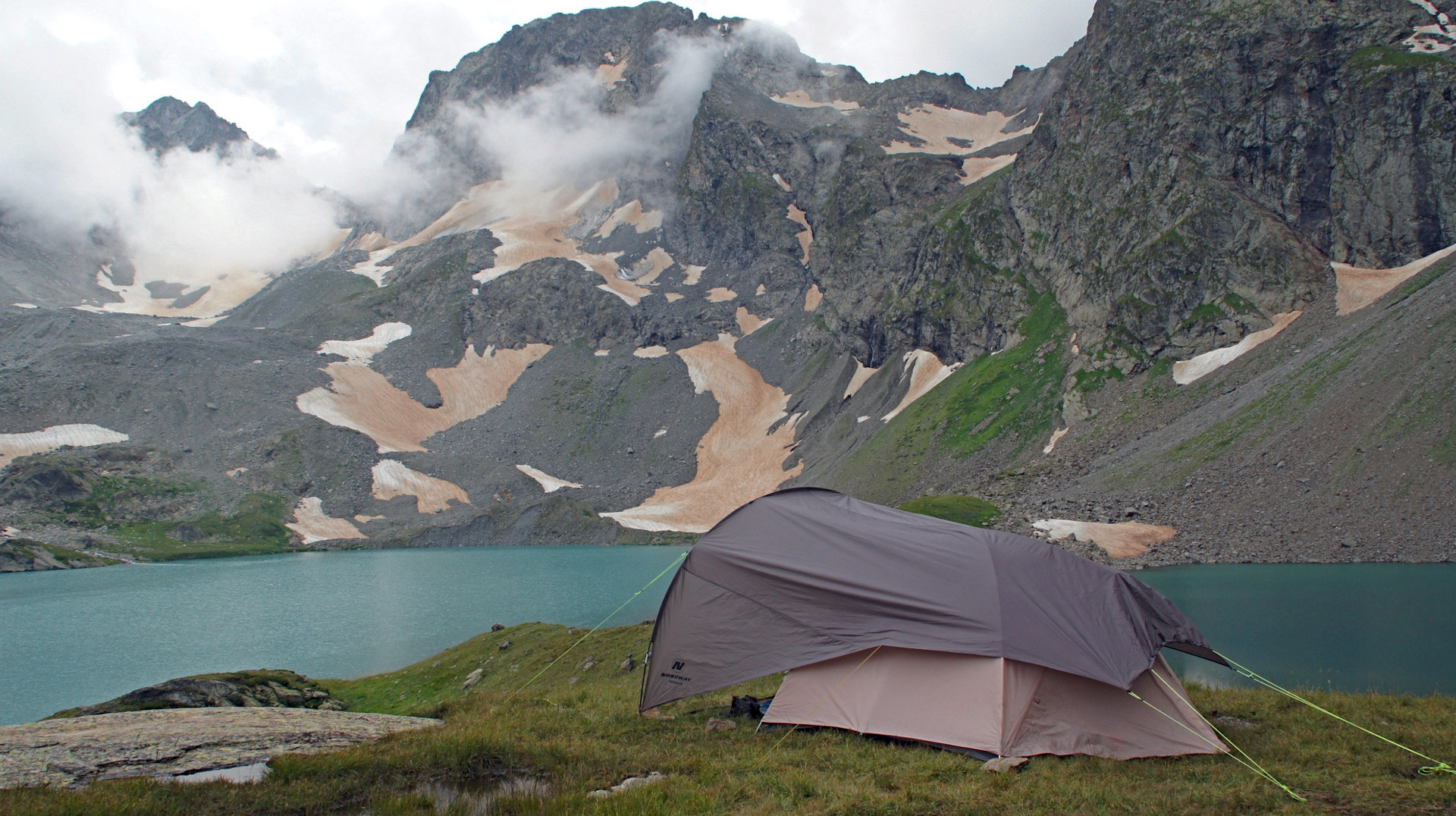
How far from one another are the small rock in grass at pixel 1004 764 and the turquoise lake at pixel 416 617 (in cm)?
1311

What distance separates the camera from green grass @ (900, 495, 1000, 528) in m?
50.0

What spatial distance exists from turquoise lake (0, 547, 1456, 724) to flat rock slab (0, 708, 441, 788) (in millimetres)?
20266

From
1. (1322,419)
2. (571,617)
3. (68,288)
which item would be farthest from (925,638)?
(68,288)

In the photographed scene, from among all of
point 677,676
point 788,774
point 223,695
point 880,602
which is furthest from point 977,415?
point 788,774

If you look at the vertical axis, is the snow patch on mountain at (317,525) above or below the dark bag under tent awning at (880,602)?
below

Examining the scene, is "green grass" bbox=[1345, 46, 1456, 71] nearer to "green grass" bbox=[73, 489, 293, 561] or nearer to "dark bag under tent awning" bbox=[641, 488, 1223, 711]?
"dark bag under tent awning" bbox=[641, 488, 1223, 711]

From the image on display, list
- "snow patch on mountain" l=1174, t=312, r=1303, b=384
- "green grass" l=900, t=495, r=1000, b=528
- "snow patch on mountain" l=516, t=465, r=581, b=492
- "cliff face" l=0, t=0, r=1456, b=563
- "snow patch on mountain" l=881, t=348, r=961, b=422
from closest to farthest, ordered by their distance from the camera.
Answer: "green grass" l=900, t=495, r=1000, b=528 → "cliff face" l=0, t=0, r=1456, b=563 → "snow patch on mountain" l=1174, t=312, r=1303, b=384 → "snow patch on mountain" l=881, t=348, r=961, b=422 → "snow patch on mountain" l=516, t=465, r=581, b=492

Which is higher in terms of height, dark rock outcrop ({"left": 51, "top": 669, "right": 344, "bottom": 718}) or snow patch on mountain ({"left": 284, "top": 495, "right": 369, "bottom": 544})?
dark rock outcrop ({"left": 51, "top": 669, "right": 344, "bottom": 718})

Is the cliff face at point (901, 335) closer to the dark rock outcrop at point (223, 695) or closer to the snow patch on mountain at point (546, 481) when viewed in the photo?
the snow patch on mountain at point (546, 481)

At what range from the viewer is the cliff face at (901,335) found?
5103 centimetres

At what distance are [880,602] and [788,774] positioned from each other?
3.58 meters

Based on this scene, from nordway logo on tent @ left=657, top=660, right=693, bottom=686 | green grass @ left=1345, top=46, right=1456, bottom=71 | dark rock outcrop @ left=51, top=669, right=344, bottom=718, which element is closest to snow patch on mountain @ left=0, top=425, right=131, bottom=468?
dark rock outcrop @ left=51, top=669, right=344, bottom=718

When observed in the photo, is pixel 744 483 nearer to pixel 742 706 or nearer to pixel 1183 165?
pixel 1183 165

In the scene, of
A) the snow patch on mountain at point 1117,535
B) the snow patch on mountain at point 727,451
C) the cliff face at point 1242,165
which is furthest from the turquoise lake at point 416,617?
the cliff face at point 1242,165
